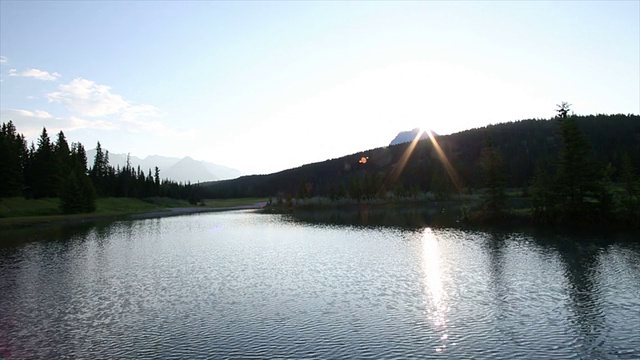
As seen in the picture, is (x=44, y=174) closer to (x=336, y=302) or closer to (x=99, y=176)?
(x=99, y=176)

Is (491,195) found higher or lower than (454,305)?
higher

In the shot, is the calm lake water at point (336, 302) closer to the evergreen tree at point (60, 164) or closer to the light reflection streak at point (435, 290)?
the light reflection streak at point (435, 290)

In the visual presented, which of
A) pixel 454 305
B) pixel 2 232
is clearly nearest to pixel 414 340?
pixel 454 305

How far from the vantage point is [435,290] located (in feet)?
102

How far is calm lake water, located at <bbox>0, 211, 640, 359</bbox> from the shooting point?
20.7 m

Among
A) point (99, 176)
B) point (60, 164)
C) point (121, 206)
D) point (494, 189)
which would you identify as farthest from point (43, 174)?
point (494, 189)

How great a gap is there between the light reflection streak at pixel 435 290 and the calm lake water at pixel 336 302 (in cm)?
16

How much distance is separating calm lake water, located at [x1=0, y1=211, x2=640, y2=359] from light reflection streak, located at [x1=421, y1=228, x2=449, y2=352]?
16cm

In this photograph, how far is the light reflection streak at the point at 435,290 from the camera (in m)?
22.5

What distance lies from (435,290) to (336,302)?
7685 millimetres

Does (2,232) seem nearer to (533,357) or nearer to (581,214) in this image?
(533,357)

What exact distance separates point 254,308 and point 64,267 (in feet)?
93.5

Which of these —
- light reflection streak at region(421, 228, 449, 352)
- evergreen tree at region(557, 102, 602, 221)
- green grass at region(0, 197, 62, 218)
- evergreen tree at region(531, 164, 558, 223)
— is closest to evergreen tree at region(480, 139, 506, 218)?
evergreen tree at region(531, 164, 558, 223)

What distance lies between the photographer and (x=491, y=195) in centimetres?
8212
